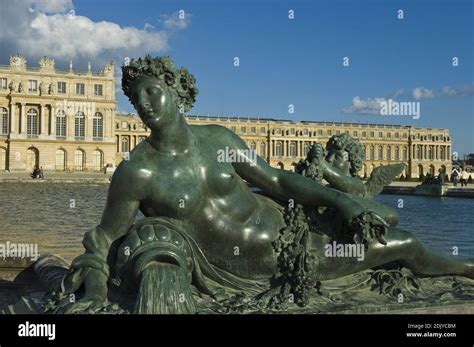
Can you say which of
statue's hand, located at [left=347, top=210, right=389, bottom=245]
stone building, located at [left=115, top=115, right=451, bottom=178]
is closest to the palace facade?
stone building, located at [left=115, top=115, right=451, bottom=178]

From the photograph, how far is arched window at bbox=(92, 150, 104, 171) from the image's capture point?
53.0 m

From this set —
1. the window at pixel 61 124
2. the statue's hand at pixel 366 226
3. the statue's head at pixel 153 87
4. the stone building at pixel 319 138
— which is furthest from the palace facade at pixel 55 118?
the statue's hand at pixel 366 226

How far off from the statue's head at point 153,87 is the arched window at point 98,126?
2059 inches

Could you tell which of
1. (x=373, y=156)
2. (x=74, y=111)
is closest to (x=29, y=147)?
(x=74, y=111)

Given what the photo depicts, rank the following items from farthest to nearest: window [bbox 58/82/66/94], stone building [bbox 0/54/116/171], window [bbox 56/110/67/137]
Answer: window [bbox 58/82/66/94], window [bbox 56/110/67/137], stone building [bbox 0/54/116/171]

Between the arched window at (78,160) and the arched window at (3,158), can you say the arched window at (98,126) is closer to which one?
the arched window at (78,160)

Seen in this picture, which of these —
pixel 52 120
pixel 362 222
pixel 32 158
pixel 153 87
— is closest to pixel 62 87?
pixel 52 120

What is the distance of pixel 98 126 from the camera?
53.6 meters

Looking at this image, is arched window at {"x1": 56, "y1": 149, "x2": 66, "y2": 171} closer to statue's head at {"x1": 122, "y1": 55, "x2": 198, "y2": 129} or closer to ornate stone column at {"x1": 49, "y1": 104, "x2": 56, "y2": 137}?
ornate stone column at {"x1": 49, "y1": 104, "x2": 56, "y2": 137}

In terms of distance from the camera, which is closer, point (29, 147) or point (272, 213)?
point (272, 213)

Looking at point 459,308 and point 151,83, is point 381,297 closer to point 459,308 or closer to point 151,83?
point 459,308
